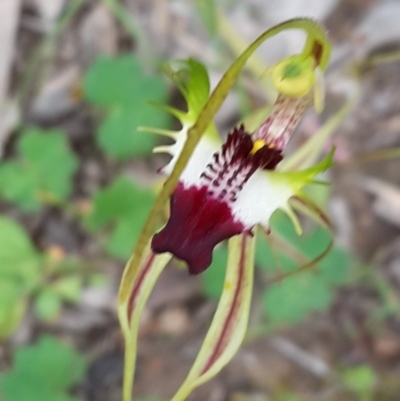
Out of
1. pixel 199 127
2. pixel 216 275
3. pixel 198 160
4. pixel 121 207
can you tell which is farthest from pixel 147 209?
pixel 199 127

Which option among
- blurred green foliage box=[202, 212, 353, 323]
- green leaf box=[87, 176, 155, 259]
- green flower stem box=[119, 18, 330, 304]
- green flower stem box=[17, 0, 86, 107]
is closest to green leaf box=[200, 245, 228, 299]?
blurred green foliage box=[202, 212, 353, 323]

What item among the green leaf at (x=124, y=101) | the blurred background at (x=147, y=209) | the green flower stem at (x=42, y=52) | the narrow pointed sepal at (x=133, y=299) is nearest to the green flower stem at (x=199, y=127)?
the narrow pointed sepal at (x=133, y=299)

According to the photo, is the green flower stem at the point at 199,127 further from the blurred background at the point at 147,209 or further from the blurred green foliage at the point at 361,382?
the blurred green foliage at the point at 361,382

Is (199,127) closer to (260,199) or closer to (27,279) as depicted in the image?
(260,199)

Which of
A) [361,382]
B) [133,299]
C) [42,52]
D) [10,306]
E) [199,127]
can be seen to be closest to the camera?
[199,127]

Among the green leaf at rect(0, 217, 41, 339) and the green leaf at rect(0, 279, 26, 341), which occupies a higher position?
the green leaf at rect(0, 217, 41, 339)

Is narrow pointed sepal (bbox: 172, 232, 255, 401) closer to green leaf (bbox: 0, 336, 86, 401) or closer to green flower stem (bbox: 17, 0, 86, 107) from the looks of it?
green leaf (bbox: 0, 336, 86, 401)

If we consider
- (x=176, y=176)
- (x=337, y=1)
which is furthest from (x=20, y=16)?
(x=176, y=176)
